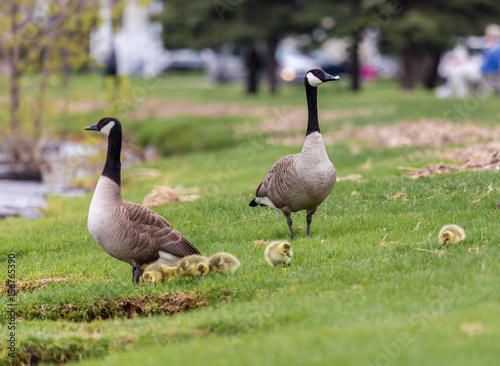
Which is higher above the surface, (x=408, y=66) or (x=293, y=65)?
(x=293, y=65)

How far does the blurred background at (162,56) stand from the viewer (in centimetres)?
2009

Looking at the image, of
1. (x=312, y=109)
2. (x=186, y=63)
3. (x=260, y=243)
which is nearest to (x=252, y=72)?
(x=186, y=63)

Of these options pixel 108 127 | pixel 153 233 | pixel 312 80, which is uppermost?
pixel 312 80

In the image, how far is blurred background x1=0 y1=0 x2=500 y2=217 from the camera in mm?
20094

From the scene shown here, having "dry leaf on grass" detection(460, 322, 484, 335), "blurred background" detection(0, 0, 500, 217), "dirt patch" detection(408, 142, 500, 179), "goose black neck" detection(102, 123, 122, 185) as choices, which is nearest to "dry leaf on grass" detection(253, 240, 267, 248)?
"goose black neck" detection(102, 123, 122, 185)

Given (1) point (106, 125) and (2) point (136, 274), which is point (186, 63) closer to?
(1) point (106, 125)

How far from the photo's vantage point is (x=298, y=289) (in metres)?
7.36

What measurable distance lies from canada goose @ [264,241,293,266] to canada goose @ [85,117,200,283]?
101 centimetres

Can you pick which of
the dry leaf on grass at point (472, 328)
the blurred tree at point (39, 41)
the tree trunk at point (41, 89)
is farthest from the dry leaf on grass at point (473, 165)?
the tree trunk at point (41, 89)

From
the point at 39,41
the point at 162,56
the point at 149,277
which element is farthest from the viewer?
the point at 162,56

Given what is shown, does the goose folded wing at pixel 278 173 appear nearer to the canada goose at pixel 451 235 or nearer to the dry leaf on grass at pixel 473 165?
the canada goose at pixel 451 235

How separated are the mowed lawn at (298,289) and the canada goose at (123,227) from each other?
1.35 feet

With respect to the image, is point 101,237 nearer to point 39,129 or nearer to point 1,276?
point 1,276

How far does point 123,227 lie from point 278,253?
1.96 metres
